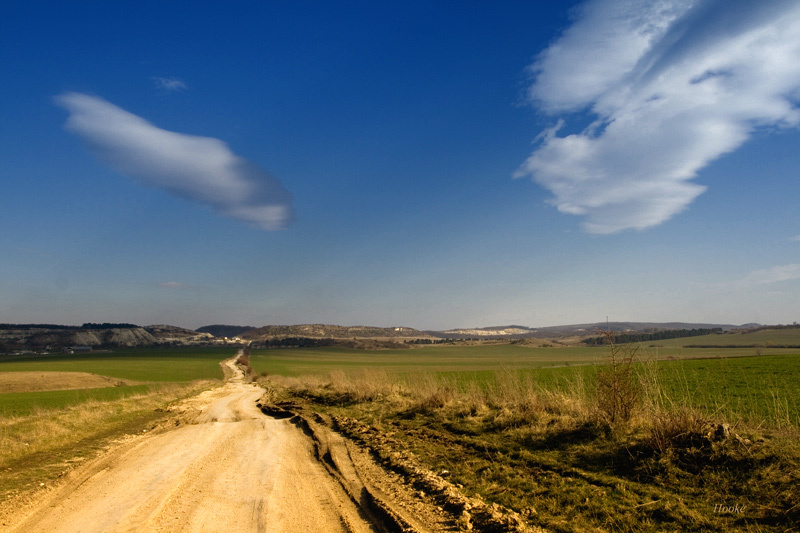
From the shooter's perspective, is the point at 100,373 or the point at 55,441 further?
the point at 100,373

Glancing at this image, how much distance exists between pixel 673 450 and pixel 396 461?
6032 millimetres

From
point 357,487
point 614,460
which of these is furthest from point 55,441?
point 614,460

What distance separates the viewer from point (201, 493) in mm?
8289

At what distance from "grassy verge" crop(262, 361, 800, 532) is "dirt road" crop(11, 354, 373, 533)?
7.23 feet

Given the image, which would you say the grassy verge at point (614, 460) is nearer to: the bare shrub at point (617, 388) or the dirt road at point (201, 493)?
the bare shrub at point (617, 388)

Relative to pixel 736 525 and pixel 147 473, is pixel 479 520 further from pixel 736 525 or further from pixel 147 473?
pixel 147 473

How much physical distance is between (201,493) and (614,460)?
28.1ft

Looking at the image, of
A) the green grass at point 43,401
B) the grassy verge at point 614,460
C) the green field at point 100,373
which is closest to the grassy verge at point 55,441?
the grassy verge at point 614,460

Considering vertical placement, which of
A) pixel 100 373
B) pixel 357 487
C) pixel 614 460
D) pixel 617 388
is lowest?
pixel 100 373

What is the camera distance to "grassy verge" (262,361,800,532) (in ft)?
21.4

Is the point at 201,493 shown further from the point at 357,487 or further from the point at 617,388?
the point at 617,388

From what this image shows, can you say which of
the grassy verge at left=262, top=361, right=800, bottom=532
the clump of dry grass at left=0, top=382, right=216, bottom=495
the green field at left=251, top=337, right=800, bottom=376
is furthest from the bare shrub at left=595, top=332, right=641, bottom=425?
the green field at left=251, top=337, right=800, bottom=376

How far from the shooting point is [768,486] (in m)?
6.89

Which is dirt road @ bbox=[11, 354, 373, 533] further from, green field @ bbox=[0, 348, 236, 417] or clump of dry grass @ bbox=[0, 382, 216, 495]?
green field @ bbox=[0, 348, 236, 417]
